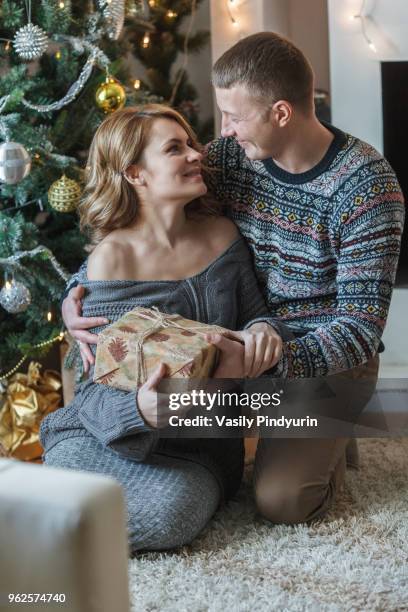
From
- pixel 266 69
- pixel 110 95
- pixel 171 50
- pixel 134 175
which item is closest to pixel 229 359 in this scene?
pixel 134 175

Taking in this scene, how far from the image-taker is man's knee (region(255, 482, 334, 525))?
1891 millimetres

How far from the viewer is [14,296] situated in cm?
221

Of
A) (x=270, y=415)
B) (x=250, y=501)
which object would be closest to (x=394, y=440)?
(x=250, y=501)

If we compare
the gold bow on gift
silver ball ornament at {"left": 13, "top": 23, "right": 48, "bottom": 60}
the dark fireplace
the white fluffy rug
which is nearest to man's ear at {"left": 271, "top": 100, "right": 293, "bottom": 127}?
silver ball ornament at {"left": 13, "top": 23, "right": 48, "bottom": 60}

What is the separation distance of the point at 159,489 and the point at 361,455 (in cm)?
71

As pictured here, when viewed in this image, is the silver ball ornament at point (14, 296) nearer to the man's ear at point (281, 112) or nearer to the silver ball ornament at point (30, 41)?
the silver ball ornament at point (30, 41)

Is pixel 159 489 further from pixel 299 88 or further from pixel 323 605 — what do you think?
pixel 299 88

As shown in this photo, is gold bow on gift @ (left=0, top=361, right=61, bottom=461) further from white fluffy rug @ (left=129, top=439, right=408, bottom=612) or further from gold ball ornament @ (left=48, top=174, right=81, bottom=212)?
white fluffy rug @ (left=129, top=439, right=408, bottom=612)

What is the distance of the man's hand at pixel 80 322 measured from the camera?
1941mm

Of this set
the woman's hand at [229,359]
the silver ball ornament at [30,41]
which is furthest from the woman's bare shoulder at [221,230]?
the silver ball ornament at [30,41]

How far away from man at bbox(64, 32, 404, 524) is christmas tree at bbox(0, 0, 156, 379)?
415 mm

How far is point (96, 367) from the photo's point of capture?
1.81m

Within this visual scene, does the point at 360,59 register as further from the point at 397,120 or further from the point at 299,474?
the point at 299,474

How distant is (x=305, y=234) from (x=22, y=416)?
3.39 feet
